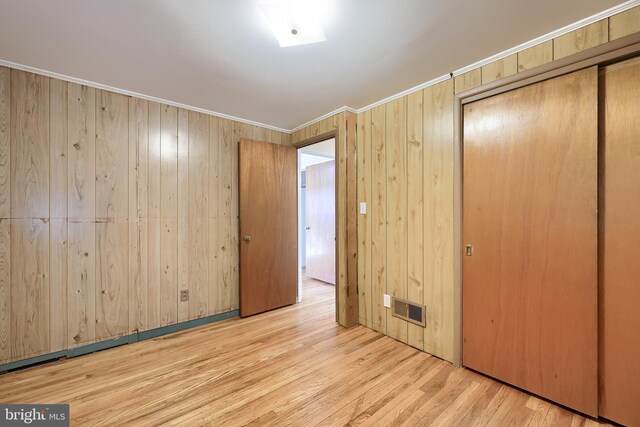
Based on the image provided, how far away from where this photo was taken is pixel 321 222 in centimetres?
481

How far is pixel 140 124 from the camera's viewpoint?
2.56m

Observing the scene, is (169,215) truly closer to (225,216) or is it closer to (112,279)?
(225,216)

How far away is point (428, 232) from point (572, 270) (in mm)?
914

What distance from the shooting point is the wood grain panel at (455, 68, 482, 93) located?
1.99 m

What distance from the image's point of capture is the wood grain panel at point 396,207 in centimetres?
247

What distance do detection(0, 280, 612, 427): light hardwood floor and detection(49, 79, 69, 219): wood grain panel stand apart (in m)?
1.28

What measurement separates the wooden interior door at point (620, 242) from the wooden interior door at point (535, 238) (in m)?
0.06

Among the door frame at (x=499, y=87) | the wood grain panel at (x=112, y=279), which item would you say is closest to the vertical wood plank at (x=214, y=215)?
the wood grain panel at (x=112, y=279)

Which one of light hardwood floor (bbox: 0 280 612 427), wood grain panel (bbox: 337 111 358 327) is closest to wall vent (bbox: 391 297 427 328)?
light hardwood floor (bbox: 0 280 612 427)

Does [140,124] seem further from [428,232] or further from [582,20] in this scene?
[582,20]

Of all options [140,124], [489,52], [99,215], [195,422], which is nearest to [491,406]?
[195,422]

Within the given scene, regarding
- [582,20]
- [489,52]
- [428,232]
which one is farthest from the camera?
[428,232]

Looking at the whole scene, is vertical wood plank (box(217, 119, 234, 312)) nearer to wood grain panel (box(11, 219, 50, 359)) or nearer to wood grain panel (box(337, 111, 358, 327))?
wood grain panel (box(337, 111, 358, 327))

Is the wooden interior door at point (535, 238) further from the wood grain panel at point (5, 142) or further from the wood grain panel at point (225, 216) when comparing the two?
the wood grain panel at point (5, 142)
